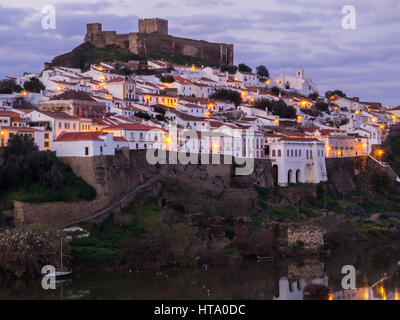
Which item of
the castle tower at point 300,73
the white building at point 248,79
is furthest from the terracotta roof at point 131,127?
the castle tower at point 300,73

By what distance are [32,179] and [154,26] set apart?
178ft

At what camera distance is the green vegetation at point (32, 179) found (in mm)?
38875

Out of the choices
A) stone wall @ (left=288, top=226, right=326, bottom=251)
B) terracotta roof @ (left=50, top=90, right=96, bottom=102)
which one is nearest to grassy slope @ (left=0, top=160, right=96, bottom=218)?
stone wall @ (left=288, top=226, right=326, bottom=251)

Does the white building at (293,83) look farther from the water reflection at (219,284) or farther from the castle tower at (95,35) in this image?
the water reflection at (219,284)

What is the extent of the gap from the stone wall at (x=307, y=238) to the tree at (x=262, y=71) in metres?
48.4

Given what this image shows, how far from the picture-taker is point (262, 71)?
9062 centimetres

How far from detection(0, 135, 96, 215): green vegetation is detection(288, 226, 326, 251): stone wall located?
10.2 meters

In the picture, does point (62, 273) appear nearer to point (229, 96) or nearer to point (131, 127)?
point (131, 127)

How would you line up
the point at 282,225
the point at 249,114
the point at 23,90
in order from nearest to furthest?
the point at 282,225 → the point at 23,90 → the point at 249,114

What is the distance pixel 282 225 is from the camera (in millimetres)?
43969

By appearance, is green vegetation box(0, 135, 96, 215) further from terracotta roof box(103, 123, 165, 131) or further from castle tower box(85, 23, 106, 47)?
castle tower box(85, 23, 106, 47)

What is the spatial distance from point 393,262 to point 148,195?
12.6 meters
